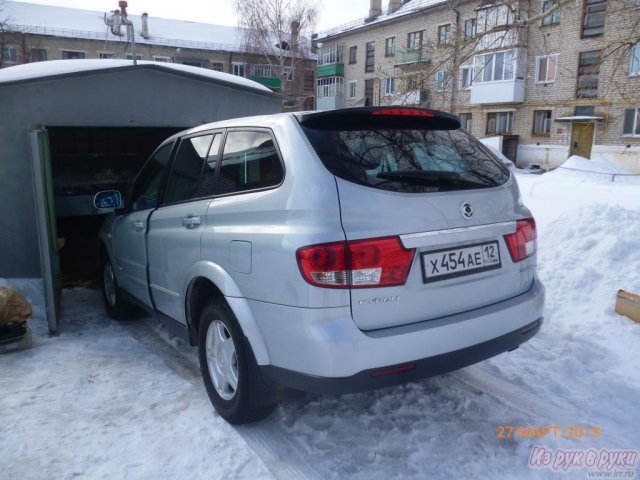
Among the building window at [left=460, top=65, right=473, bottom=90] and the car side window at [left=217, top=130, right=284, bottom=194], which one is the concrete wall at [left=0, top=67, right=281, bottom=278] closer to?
the car side window at [left=217, top=130, right=284, bottom=194]

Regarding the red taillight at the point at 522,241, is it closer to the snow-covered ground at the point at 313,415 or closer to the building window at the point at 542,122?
the snow-covered ground at the point at 313,415

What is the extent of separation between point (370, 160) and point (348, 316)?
0.83 metres

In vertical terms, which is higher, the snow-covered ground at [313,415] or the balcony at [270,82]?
the balcony at [270,82]

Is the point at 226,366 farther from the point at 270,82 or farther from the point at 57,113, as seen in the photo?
the point at 270,82

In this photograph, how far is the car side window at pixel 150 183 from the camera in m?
4.15

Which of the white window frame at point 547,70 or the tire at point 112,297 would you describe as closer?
the tire at point 112,297

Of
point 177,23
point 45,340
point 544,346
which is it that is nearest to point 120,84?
point 45,340

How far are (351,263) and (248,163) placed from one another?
3.45 feet

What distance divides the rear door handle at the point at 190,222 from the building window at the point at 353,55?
4148 centimetres

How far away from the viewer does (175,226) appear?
11.8ft

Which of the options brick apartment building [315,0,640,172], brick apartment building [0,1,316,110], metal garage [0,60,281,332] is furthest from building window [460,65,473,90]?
metal garage [0,60,281,332]

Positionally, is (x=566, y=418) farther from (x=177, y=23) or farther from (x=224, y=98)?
(x=177, y=23)

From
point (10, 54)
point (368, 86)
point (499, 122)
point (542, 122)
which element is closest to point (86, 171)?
point (542, 122)

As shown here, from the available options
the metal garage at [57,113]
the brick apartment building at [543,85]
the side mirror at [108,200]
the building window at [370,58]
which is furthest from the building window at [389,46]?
the side mirror at [108,200]
